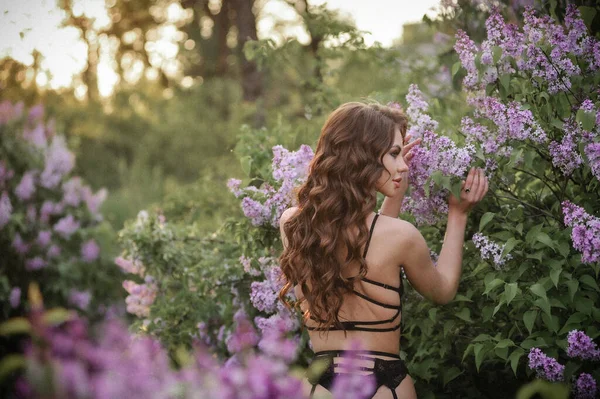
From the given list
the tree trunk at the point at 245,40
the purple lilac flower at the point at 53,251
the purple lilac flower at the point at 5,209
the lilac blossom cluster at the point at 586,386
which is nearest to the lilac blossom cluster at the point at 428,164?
the lilac blossom cluster at the point at 586,386

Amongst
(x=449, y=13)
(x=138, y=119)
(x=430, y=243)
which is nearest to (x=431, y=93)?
(x=449, y=13)

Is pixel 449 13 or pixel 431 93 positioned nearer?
pixel 449 13

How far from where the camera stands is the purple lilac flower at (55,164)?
254 inches

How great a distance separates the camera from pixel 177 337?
455cm

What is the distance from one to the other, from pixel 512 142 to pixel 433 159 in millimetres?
422

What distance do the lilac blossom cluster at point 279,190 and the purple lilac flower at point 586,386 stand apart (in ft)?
5.37

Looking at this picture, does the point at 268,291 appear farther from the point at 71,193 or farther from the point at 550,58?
the point at 71,193

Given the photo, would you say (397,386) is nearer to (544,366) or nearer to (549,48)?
(544,366)

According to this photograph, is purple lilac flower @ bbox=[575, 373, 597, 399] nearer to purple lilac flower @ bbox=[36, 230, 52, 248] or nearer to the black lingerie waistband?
the black lingerie waistband

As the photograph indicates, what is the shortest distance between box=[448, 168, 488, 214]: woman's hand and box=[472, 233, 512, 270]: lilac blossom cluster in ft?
0.66

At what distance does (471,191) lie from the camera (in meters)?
2.88

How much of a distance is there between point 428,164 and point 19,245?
13.9 feet

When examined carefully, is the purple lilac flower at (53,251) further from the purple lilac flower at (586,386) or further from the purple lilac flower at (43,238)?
the purple lilac flower at (586,386)

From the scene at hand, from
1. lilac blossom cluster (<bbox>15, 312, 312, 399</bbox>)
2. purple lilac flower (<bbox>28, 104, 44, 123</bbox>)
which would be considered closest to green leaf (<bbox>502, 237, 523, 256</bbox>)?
lilac blossom cluster (<bbox>15, 312, 312, 399</bbox>)
